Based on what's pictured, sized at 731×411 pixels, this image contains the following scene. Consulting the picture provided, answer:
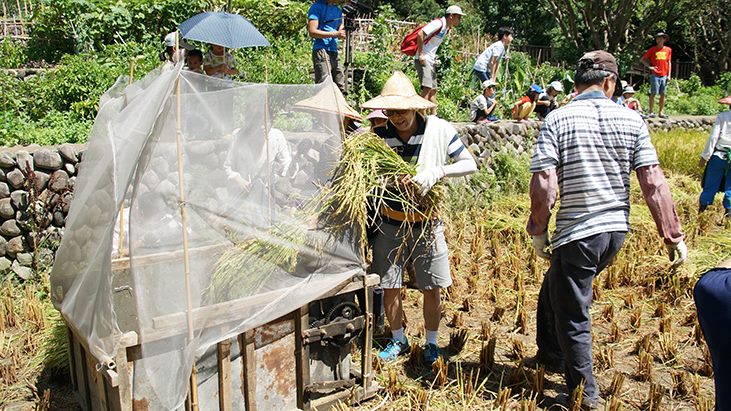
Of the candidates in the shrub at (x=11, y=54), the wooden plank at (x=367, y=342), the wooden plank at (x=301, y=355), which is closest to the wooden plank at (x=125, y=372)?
the wooden plank at (x=301, y=355)

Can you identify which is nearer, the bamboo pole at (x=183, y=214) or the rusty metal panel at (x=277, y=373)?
the bamboo pole at (x=183, y=214)

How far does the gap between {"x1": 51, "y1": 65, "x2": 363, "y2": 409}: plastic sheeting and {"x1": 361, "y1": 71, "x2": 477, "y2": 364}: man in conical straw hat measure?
1.56ft

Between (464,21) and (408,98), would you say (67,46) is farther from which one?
(464,21)

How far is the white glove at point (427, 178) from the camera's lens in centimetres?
395

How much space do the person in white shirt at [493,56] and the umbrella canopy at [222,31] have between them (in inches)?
163

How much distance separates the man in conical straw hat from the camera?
13.6 ft

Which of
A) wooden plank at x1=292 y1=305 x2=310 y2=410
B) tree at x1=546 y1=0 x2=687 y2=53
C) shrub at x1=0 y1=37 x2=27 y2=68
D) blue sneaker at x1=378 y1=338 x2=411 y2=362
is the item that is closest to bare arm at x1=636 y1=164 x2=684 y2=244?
blue sneaker at x1=378 y1=338 x2=411 y2=362

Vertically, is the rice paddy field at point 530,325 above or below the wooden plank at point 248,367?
below

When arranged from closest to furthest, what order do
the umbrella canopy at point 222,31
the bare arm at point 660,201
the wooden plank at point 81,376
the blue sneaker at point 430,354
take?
the wooden plank at point 81,376 → the bare arm at point 660,201 → the blue sneaker at point 430,354 → the umbrella canopy at point 222,31

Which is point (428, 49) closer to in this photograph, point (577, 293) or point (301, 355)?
point (577, 293)

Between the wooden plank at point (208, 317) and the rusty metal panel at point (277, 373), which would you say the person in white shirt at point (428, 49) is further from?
the rusty metal panel at point (277, 373)

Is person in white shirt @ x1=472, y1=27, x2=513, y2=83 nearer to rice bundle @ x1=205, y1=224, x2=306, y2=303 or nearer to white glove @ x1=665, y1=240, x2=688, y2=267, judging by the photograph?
white glove @ x1=665, y1=240, x2=688, y2=267

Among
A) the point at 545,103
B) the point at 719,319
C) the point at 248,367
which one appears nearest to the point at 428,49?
the point at 545,103

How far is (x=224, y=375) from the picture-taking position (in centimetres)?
325
